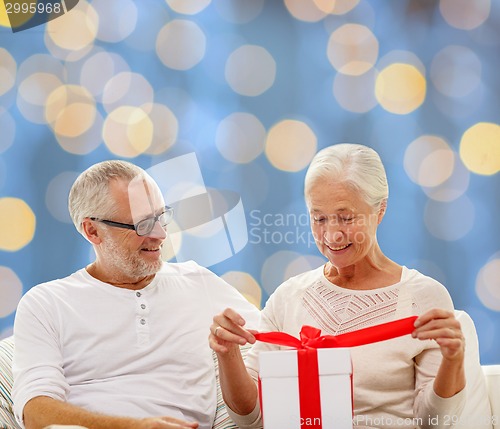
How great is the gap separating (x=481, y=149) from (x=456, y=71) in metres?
0.31

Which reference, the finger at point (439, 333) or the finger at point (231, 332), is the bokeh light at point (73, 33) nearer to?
the finger at point (231, 332)

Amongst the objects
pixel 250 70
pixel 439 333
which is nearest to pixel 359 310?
pixel 439 333

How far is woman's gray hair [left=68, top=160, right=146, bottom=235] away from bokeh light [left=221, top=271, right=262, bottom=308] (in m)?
0.57

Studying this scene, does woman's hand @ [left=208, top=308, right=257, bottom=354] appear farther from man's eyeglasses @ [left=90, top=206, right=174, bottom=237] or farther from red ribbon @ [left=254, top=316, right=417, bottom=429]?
man's eyeglasses @ [left=90, top=206, right=174, bottom=237]

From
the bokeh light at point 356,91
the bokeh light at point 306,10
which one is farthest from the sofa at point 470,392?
the bokeh light at point 306,10

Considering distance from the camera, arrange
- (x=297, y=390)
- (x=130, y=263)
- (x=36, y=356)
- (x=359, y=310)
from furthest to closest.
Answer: (x=130, y=263), (x=36, y=356), (x=359, y=310), (x=297, y=390)

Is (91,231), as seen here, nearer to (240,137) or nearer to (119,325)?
(119,325)

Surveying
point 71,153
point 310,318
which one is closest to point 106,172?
point 71,153

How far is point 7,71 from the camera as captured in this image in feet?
9.04

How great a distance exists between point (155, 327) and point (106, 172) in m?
0.52

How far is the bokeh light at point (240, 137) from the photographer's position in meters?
2.70

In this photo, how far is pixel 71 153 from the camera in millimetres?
2717

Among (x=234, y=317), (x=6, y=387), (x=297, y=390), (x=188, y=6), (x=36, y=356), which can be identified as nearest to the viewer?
(x=297, y=390)

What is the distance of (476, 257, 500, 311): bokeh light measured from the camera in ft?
8.73
